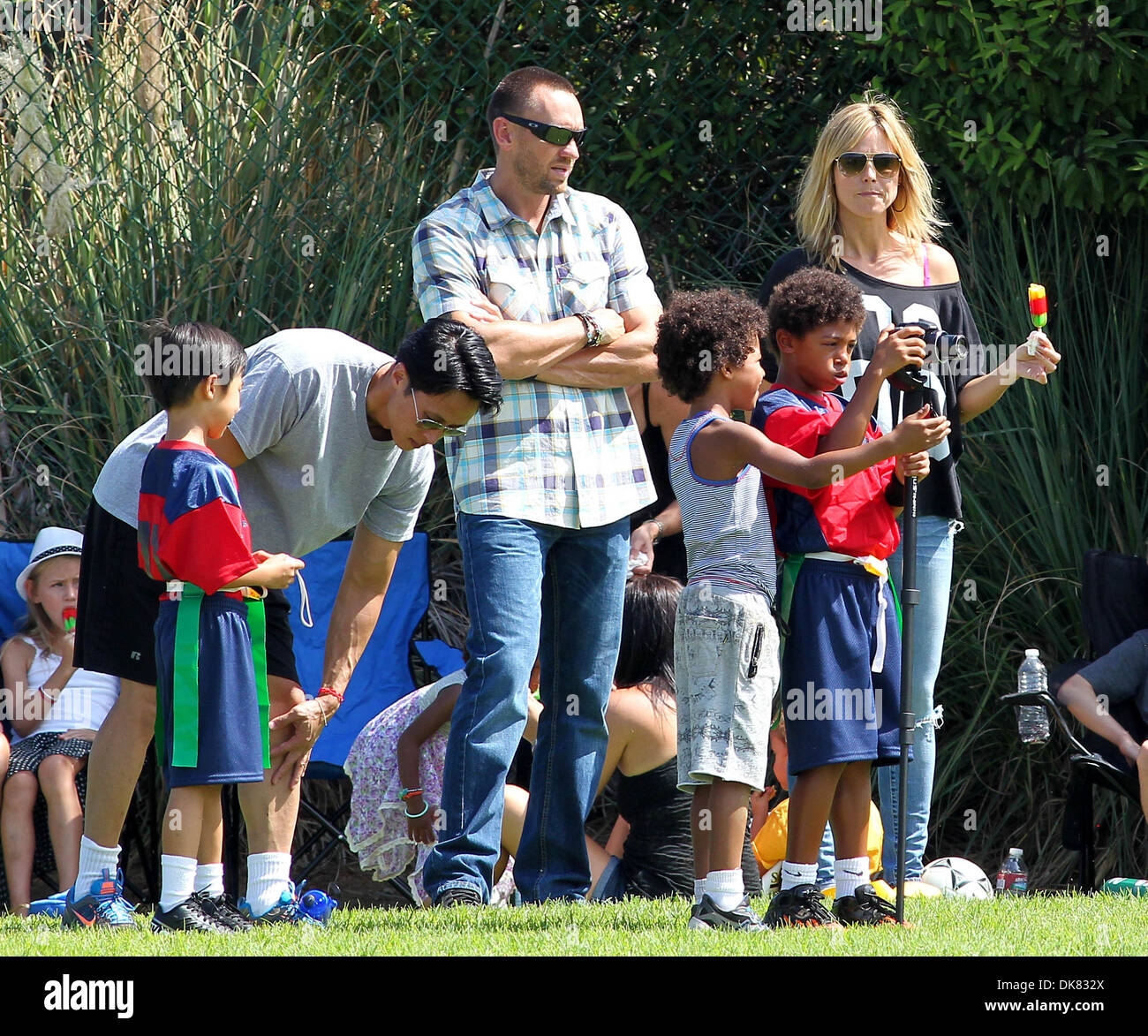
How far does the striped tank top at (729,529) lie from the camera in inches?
146

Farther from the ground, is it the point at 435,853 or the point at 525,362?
the point at 525,362

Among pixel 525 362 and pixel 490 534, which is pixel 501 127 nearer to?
pixel 525 362

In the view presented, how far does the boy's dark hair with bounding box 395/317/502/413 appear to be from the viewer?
3.76 meters

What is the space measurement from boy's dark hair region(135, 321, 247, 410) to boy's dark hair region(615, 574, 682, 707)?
1.58m

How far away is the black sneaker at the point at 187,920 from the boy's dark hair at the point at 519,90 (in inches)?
89.4

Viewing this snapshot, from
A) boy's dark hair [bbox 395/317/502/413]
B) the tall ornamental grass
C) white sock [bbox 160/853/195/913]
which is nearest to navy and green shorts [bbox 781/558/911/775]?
boy's dark hair [bbox 395/317/502/413]

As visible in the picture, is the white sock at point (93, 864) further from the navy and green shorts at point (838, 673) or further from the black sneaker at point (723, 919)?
the navy and green shorts at point (838, 673)

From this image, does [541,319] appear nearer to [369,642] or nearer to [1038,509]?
[369,642]

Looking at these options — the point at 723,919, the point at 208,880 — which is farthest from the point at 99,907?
the point at 723,919

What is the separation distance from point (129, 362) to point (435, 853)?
2794 mm

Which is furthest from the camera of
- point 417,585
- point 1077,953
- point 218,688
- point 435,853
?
point 417,585

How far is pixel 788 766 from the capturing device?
12.1 ft

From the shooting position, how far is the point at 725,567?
3721 mm
